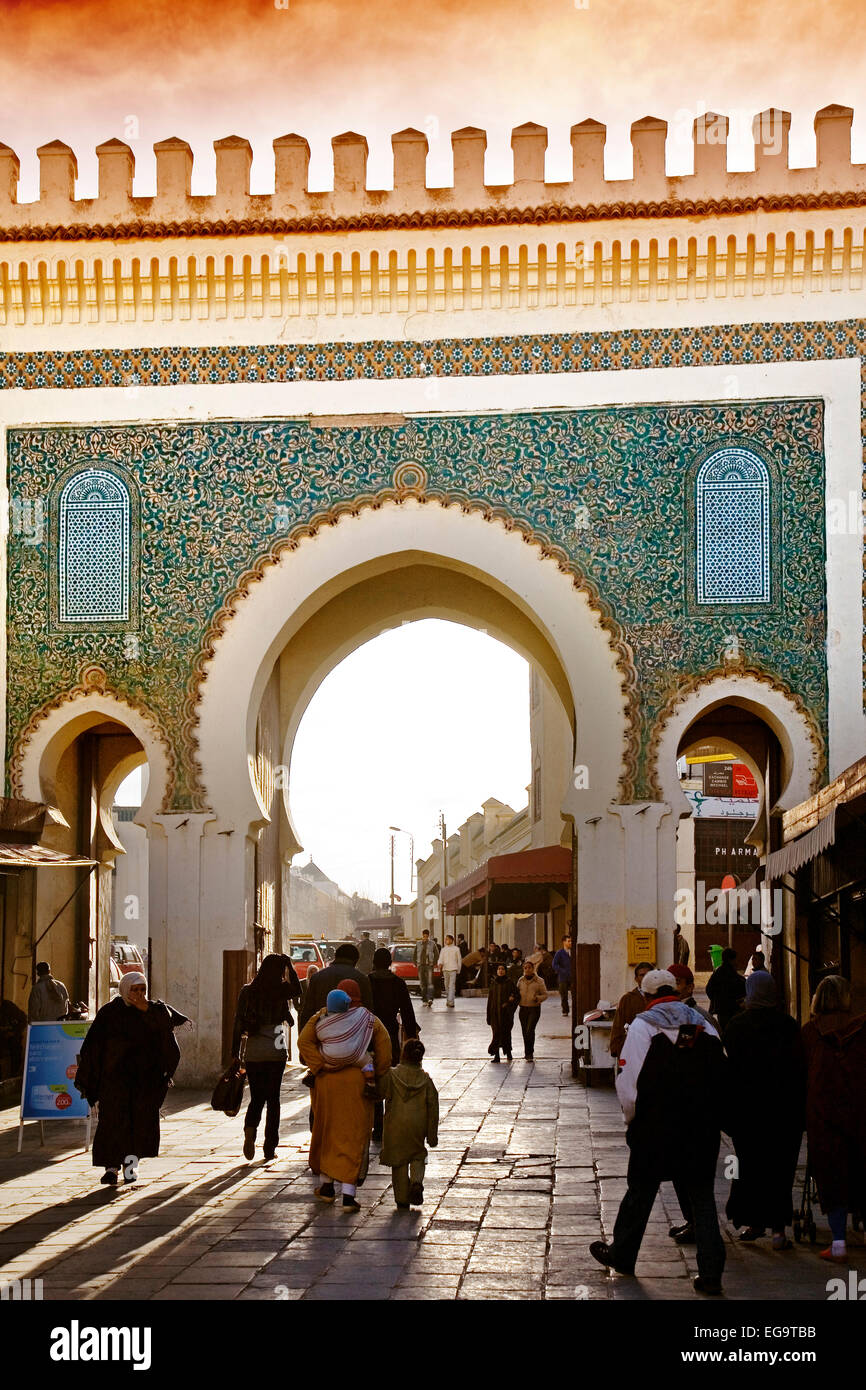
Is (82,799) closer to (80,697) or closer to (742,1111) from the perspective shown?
(80,697)

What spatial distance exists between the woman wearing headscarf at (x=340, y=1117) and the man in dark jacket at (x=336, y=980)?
3.41 ft

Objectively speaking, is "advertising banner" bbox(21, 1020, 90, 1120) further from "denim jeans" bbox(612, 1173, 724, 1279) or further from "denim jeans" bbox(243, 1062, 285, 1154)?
"denim jeans" bbox(612, 1173, 724, 1279)

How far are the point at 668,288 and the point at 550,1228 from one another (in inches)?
333

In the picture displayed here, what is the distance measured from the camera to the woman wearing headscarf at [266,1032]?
943cm

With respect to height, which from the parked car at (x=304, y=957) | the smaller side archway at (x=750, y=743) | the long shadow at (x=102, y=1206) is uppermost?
the smaller side archway at (x=750, y=743)

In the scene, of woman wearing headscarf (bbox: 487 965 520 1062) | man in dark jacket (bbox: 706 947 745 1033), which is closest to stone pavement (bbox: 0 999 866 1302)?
man in dark jacket (bbox: 706 947 745 1033)

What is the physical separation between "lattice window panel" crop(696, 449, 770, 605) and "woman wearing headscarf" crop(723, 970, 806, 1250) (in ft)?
21.8

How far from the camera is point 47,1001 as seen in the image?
12.1 metres

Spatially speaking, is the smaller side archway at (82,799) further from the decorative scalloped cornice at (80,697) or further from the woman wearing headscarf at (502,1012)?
the woman wearing headscarf at (502,1012)

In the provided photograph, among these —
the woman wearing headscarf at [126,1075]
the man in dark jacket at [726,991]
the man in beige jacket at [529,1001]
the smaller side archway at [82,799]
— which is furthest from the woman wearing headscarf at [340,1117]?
the man in beige jacket at [529,1001]

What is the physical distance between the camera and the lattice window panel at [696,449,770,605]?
1348 centimetres
